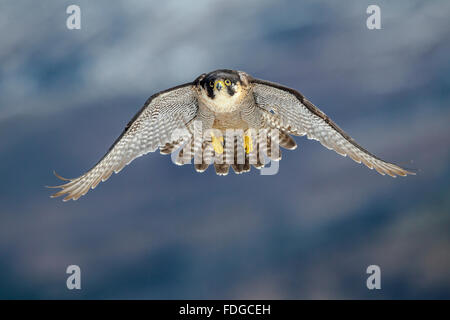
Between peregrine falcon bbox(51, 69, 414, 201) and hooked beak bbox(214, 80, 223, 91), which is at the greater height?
hooked beak bbox(214, 80, 223, 91)

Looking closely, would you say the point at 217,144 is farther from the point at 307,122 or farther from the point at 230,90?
the point at 307,122

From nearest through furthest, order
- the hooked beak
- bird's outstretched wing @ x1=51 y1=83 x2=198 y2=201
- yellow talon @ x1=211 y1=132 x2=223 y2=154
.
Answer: the hooked beak → bird's outstretched wing @ x1=51 y1=83 x2=198 y2=201 → yellow talon @ x1=211 y1=132 x2=223 y2=154

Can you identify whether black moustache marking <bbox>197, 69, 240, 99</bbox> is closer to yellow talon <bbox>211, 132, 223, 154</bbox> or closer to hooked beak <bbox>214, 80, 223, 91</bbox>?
hooked beak <bbox>214, 80, 223, 91</bbox>

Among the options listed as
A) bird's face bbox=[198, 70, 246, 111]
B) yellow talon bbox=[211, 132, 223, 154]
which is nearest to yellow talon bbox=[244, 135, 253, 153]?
yellow talon bbox=[211, 132, 223, 154]

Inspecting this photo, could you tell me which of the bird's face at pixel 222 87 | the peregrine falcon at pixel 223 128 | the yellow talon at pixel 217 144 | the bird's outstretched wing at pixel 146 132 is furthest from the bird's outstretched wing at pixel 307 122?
the bird's outstretched wing at pixel 146 132

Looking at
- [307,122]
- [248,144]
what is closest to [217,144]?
[248,144]

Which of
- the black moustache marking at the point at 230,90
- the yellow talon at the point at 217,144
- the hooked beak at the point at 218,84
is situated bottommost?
the yellow talon at the point at 217,144

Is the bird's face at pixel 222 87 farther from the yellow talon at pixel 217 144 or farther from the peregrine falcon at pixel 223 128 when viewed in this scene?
the yellow talon at pixel 217 144
